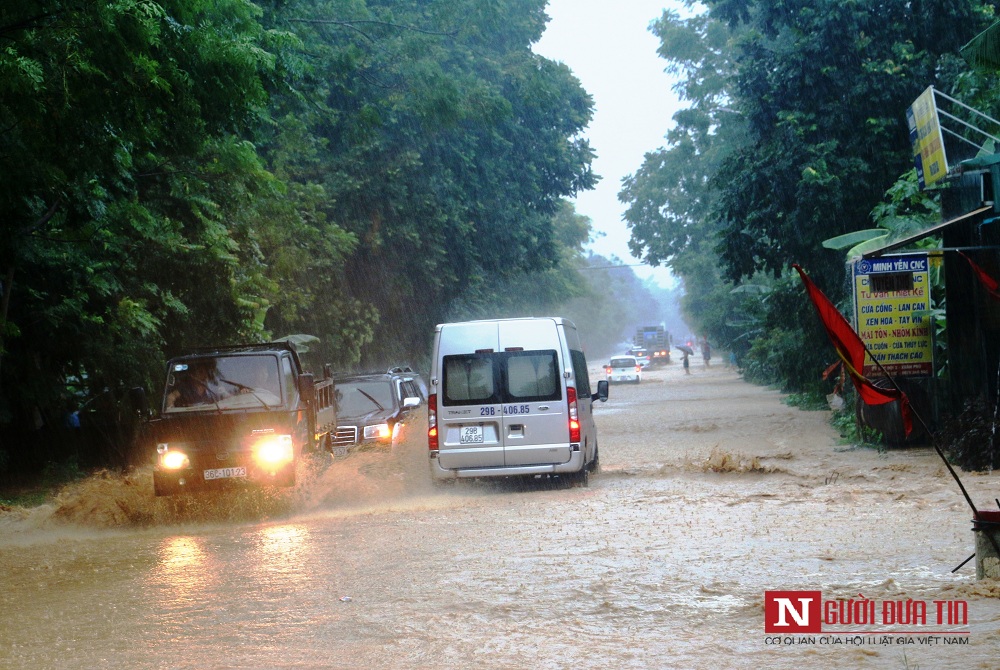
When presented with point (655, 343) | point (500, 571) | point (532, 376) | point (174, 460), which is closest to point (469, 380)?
point (532, 376)

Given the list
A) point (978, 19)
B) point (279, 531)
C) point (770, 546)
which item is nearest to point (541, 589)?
point (770, 546)

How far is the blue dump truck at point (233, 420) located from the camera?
12781mm

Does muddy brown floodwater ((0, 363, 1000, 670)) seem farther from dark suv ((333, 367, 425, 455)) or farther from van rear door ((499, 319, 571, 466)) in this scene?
dark suv ((333, 367, 425, 455))

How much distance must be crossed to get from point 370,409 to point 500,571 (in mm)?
10595

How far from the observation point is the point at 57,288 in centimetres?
1786

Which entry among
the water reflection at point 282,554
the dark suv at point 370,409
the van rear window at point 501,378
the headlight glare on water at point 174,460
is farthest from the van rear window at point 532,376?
A: the headlight glare on water at point 174,460

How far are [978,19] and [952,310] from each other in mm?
10477

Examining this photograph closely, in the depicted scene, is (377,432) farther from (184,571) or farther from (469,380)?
(184,571)

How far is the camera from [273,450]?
42.2 ft

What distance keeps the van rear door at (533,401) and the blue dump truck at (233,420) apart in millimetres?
2488

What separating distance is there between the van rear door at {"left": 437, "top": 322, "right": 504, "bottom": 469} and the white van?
0.01 m

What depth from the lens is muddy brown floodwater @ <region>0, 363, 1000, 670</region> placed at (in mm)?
6461

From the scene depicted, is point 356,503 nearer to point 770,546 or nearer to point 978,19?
point 770,546

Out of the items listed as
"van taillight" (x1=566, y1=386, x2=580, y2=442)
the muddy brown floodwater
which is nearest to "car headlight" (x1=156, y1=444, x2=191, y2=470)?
the muddy brown floodwater
